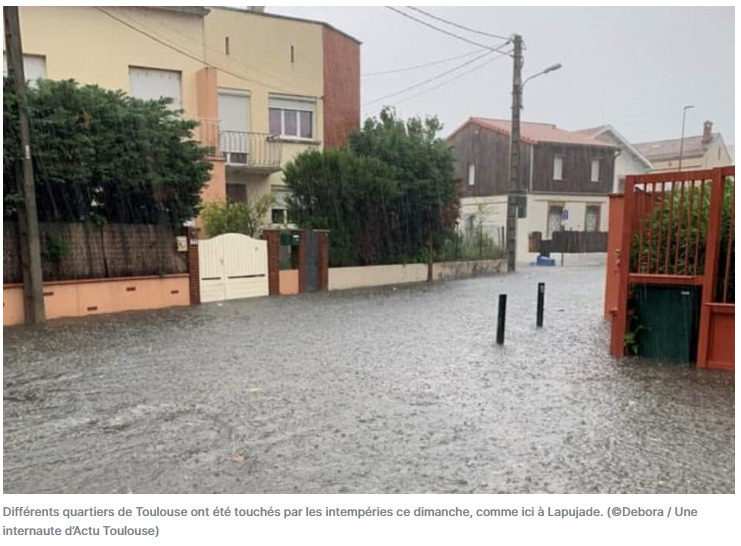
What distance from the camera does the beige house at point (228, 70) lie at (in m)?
13.2

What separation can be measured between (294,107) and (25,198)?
401 inches

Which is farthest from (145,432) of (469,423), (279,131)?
(279,131)

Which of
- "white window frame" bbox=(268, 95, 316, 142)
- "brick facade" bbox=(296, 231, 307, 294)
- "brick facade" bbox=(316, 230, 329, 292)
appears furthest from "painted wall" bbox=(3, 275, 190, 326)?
"white window frame" bbox=(268, 95, 316, 142)

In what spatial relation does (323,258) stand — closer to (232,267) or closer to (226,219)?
(226,219)

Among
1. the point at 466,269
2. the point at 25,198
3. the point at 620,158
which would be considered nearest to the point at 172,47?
the point at 25,198

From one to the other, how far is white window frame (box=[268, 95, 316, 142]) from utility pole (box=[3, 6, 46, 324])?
896cm

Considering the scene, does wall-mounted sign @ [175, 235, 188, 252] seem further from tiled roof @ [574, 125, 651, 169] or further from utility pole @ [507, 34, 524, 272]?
tiled roof @ [574, 125, 651, 169]

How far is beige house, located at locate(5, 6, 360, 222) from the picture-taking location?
1321 cm

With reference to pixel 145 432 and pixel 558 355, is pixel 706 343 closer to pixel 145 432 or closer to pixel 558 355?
pixel 558 355

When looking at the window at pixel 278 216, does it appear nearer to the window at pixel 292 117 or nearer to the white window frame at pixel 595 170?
the window at pixel 292 117

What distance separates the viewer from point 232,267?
1147cm

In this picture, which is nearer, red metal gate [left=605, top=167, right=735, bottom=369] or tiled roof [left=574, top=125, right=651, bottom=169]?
red metal gate [left=605, top=167, right=735, bottom=369]

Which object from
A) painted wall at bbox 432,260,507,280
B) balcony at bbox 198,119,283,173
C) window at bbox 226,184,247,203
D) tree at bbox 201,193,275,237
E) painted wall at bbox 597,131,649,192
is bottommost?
painted wall at bbox 432,260,507,280

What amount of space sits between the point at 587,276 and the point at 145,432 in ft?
51.5
